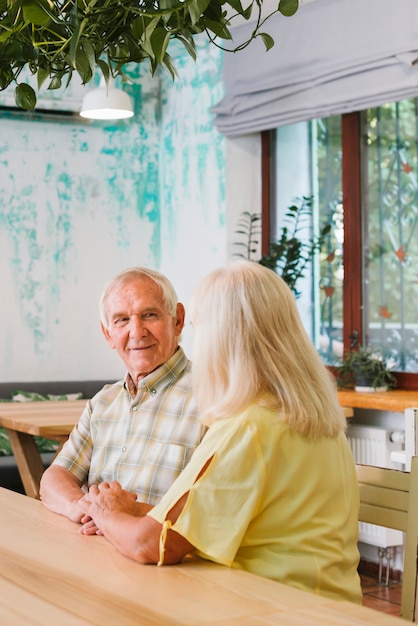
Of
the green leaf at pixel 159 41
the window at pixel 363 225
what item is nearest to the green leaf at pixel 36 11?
the green leaf at pixel 159 41

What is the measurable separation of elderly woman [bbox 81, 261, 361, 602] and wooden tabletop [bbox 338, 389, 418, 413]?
2820mm

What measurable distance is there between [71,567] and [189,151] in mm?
5250

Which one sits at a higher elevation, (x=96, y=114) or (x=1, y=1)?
(x=96, y=114)

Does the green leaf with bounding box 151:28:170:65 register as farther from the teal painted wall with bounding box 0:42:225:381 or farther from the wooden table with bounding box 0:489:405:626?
the teal painted wall with bounding box 0:42:225:381

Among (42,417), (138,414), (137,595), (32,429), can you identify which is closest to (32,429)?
(32,429)

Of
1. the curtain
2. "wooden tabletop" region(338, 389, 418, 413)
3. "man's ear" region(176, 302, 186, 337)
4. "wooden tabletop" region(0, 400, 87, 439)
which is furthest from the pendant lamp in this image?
"man's ear" region(176, 302, 186, 337)

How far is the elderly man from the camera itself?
2.54 m

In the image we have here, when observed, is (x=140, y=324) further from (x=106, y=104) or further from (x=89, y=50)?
(x=106, y=104)

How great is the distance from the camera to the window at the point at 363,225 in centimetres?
536

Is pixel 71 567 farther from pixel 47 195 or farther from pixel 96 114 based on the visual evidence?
pixel 47 195

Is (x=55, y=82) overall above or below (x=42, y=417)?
above

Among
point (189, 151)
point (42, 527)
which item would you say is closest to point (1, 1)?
point (42, 527)

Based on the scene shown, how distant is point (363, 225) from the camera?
18.6ft

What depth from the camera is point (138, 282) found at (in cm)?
284
